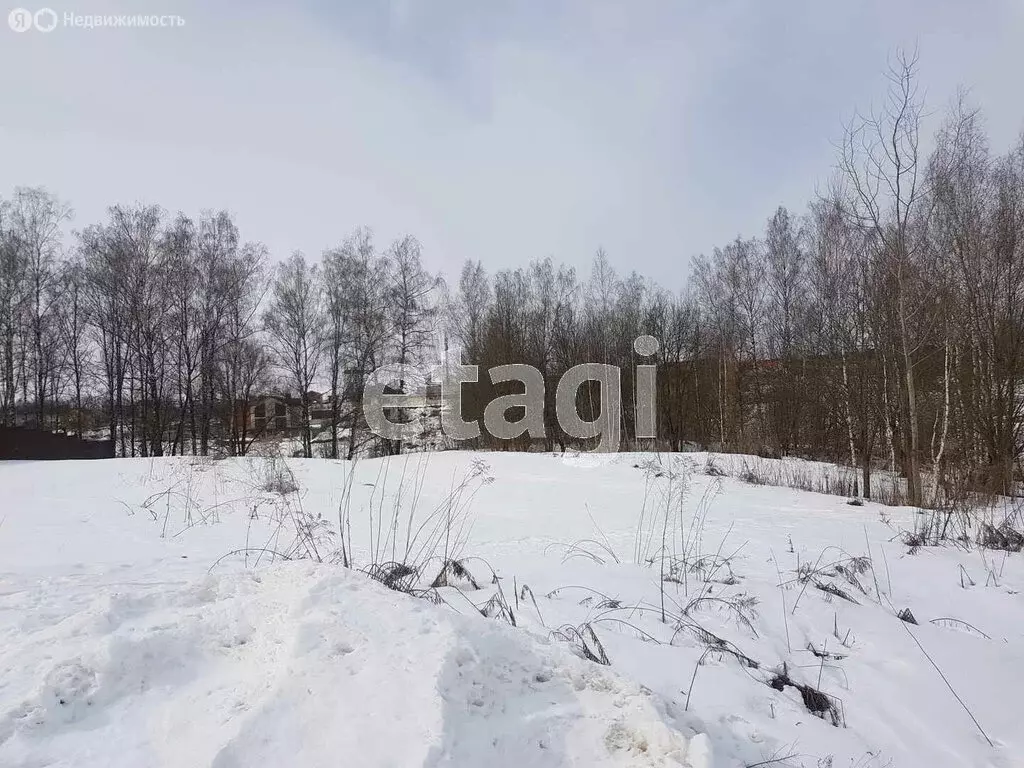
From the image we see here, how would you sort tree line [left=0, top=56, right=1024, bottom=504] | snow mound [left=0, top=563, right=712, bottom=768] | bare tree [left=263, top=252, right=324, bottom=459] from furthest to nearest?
1. bare tree [left=263, top=252, right=324, bottom=459]
2. tree line [left=0, top=56, right=1024, bottom=504]
3. snow mound [left=0, top=563, right=712, bottom=768]

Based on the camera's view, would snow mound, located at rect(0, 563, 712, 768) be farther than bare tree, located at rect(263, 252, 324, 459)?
No

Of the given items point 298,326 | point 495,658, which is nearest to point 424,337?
point 298,326

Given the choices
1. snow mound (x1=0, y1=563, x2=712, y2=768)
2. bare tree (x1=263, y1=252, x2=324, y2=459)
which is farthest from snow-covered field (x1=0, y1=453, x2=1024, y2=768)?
bare tree (x1=263, y1=252, x2=324, y2=459)

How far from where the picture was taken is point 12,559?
2771mm

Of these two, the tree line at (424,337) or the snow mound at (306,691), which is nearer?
the snow mound at (306,691)

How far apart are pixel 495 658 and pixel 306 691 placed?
0.57 meters

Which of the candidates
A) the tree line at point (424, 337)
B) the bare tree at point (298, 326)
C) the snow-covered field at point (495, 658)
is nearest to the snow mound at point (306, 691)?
the snow-covered field at point (495, 658)

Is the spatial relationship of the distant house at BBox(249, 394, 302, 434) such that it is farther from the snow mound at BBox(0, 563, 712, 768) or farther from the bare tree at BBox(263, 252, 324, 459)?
the snow mound at BBox(0, 563, 712, 768)

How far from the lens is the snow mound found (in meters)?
1.17

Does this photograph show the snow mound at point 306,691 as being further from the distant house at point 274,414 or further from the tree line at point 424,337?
the distant house at point 274,414

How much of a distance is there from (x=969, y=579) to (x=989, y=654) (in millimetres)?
1433

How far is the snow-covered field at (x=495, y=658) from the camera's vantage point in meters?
1.23

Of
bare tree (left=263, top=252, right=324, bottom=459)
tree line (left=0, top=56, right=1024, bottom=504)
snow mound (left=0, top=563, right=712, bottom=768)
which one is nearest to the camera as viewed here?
snow mound (left=0, top=563, right=712, bottom=768)

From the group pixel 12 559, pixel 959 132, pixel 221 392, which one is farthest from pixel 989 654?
pixel 221 392
